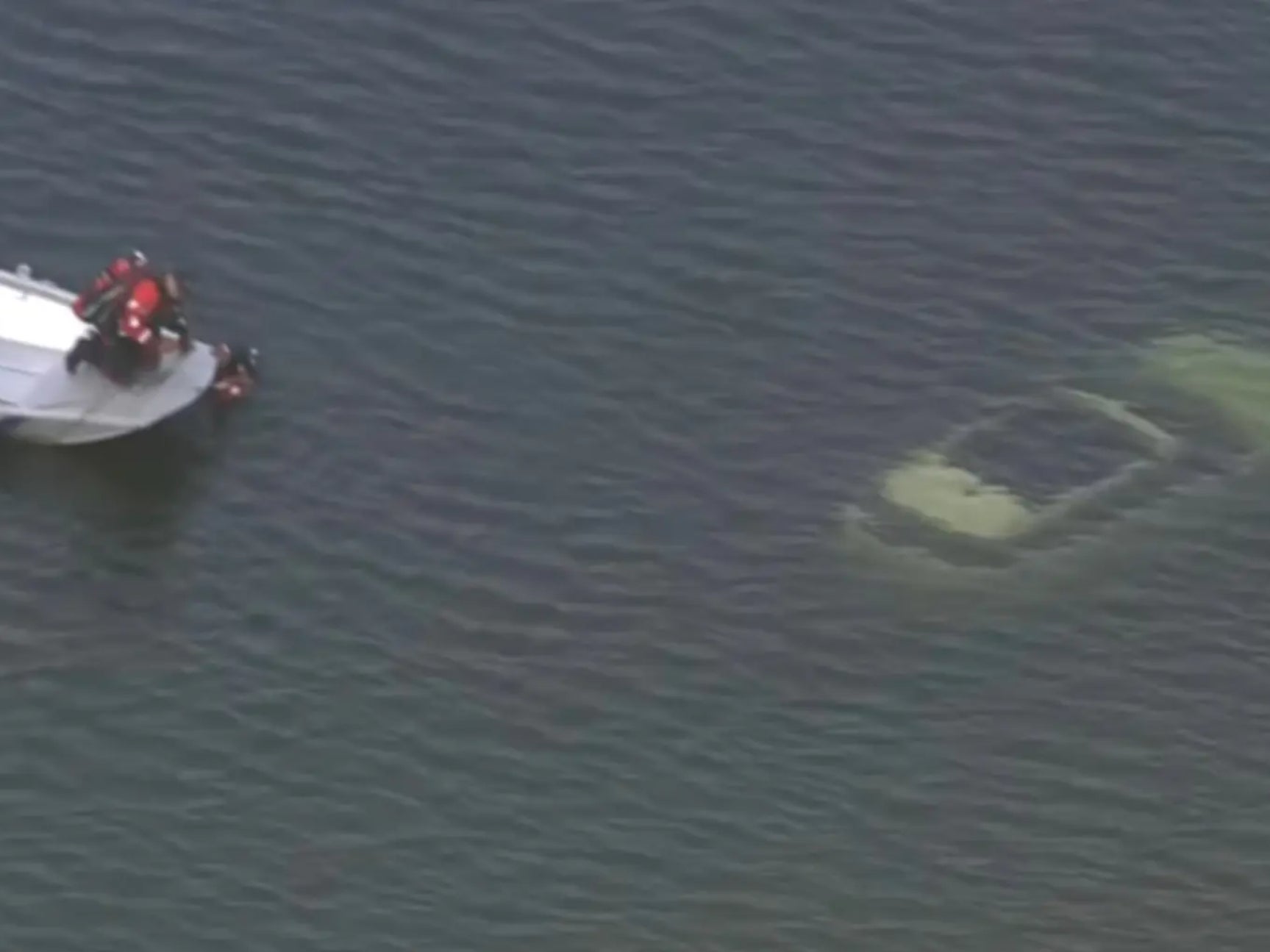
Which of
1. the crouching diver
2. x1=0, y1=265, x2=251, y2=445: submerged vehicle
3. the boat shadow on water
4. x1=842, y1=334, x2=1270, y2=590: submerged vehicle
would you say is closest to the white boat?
x1=0, y1=265, x2=251, y2=445: submerged vehicle

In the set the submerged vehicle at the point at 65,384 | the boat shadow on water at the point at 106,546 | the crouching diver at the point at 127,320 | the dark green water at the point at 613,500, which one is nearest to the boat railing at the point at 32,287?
the submerged vehicle at the point at 65,384

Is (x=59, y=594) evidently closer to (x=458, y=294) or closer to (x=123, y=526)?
(x=123, y=526)

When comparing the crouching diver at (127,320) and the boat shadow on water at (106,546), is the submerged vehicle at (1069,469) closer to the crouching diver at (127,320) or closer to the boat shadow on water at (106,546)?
the boat shadow on water at (106,546)

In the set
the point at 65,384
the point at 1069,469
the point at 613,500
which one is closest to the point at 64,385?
the point at 65,384

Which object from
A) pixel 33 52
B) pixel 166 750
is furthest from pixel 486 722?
pixel 33 52

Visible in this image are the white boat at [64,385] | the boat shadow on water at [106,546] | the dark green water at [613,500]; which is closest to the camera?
the dark green water at [613,500]

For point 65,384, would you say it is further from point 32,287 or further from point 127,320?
point 32,287
